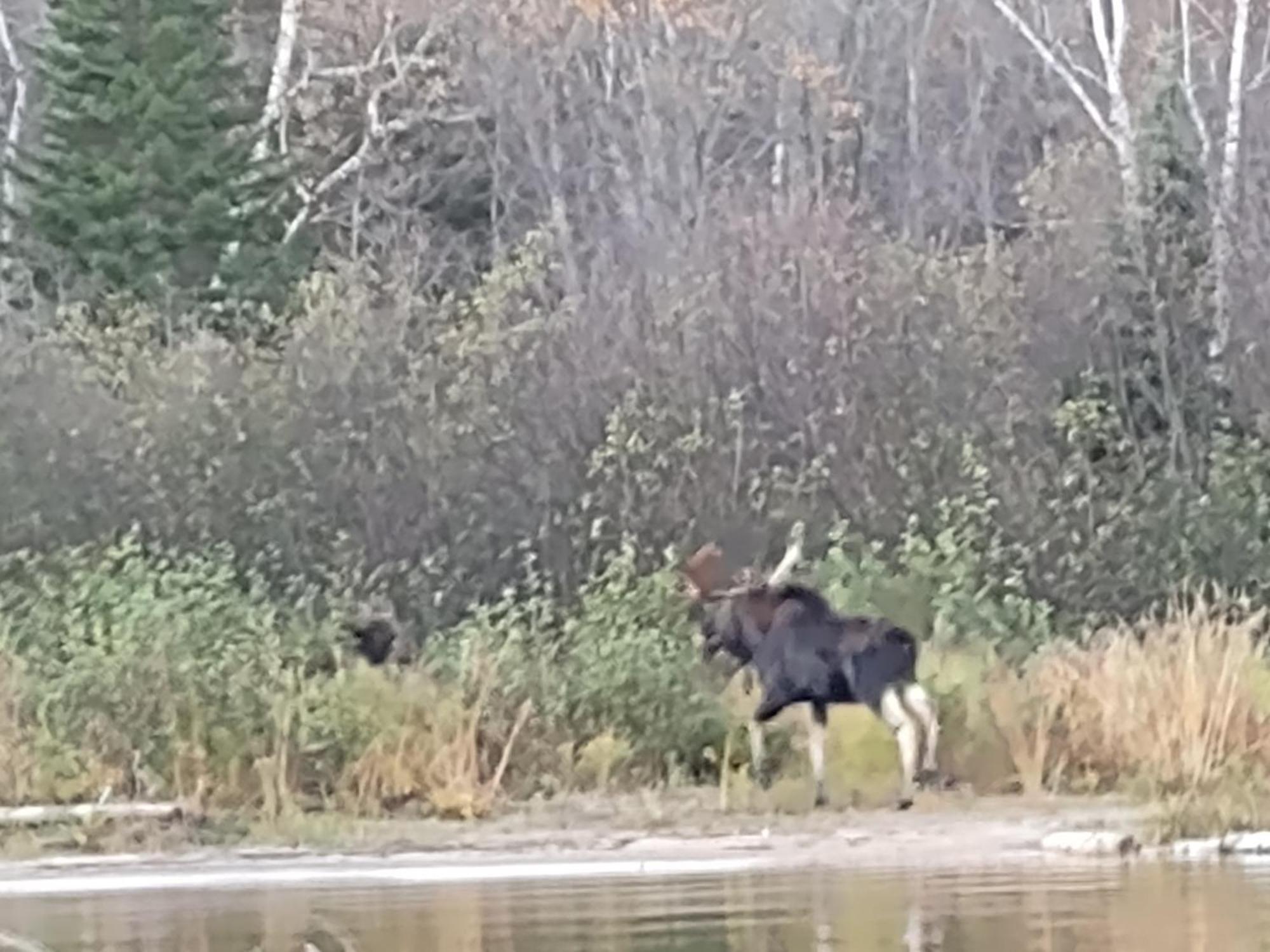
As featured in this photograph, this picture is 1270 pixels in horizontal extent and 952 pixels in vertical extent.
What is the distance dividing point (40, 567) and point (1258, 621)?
875 cm

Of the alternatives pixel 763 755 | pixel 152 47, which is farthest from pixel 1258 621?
pixel 152 47

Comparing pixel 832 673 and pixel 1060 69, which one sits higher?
pixel 1060 69

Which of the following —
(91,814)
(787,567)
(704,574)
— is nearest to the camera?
(91,814)

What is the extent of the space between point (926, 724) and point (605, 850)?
9.45 ft

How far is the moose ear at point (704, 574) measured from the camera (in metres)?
20.6

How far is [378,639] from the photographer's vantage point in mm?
22672

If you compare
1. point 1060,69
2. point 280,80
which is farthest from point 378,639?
point 1060,69

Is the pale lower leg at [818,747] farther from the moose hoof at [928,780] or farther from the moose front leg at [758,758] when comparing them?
the moose hoof at [928,780]

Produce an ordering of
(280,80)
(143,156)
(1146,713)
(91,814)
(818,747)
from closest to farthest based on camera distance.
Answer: (91,814)
(818,747)
(1146,713)
(143,156)
(280,80)

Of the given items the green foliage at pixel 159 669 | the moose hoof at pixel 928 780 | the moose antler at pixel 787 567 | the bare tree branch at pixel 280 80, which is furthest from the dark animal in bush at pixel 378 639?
the bare tree branch at pixel 280 80

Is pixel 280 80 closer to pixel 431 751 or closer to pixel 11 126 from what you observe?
pixel 11 126

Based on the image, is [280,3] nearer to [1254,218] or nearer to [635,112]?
→ [635,112]

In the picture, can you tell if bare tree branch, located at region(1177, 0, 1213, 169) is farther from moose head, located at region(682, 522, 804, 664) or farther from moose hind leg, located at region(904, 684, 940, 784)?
moose hind leg, located at region(904, 684, 940, 784)

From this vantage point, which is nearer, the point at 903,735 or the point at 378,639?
the point at 903,735
